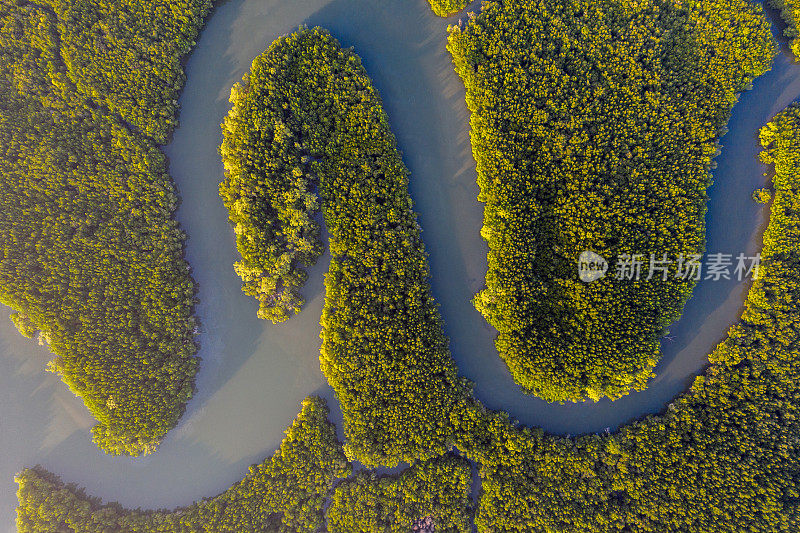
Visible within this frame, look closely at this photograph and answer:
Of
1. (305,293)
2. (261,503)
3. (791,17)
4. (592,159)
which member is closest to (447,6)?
(592,159)

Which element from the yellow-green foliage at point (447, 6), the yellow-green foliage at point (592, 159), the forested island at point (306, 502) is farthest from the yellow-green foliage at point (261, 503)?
the yellow-green foliage at point (447, 6)

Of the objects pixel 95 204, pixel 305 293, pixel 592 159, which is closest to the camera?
pixel 592 159

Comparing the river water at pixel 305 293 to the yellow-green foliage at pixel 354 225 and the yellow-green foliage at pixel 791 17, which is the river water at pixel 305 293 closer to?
the yellow-green foliage at pixel 791 17

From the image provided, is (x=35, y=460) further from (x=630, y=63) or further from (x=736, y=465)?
(x=630, y=63)

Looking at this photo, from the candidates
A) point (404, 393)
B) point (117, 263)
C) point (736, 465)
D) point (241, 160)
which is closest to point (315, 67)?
point (241, 160)
